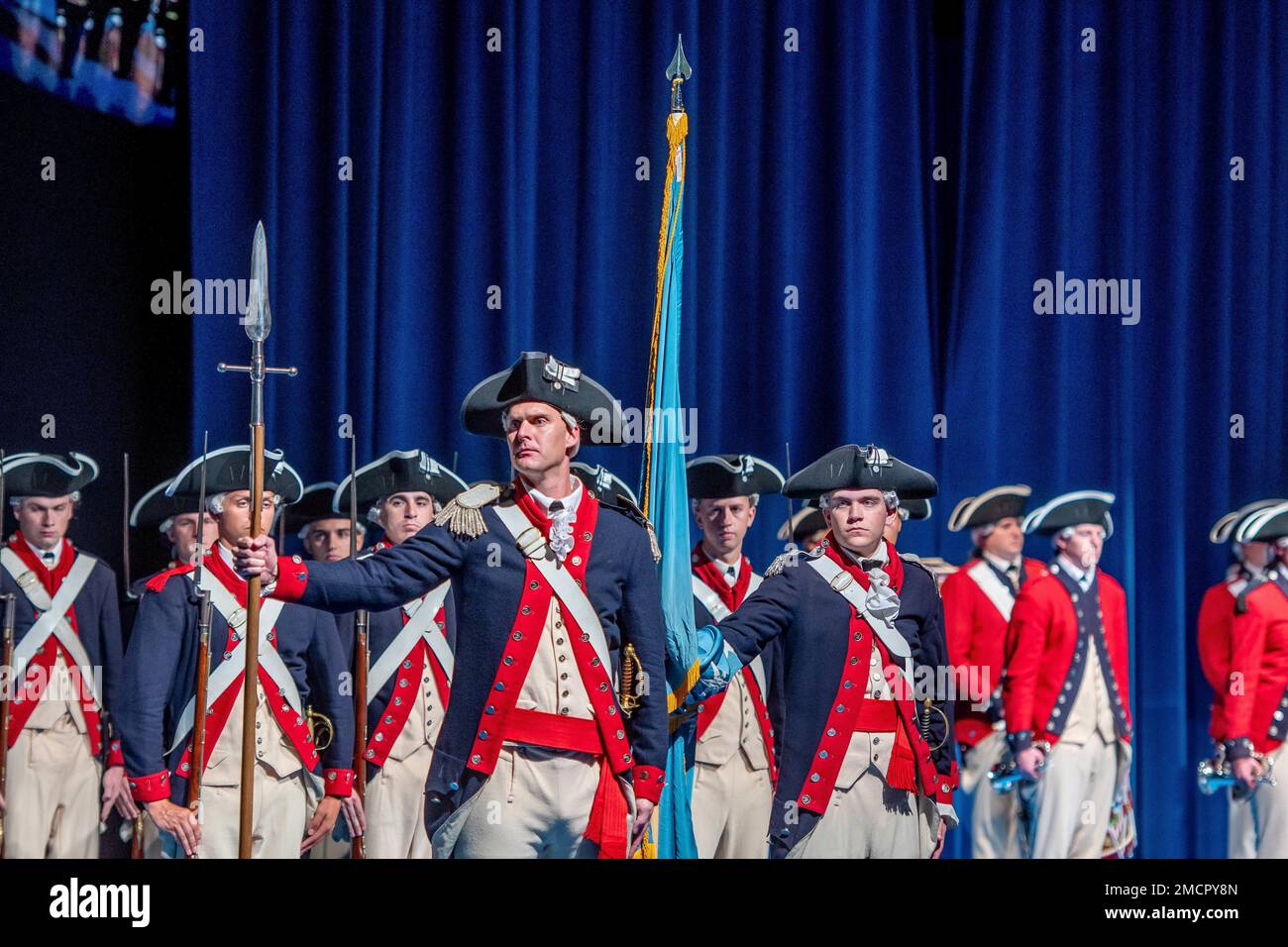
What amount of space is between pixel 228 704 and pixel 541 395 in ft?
4.14

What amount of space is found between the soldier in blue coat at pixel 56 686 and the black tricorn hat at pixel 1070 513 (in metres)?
2.87

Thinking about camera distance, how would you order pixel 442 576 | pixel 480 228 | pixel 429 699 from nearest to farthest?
pixel 442 576, pixel 429 699, pixel 480 228

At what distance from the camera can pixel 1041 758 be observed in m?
5.46

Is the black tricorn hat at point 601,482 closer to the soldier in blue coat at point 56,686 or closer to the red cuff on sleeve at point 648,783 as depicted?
the red cuff on sleeve at point 648,783

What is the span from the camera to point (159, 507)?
210 inches

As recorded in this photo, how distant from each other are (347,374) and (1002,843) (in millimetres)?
2546

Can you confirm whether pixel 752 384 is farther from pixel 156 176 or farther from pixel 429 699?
pixel 156 176

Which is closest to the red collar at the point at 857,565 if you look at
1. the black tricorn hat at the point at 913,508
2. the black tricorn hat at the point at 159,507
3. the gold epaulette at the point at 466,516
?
the black tricorn hat at the point at 913,508

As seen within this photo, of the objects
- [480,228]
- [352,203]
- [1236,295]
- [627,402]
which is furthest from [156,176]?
[1236,295]

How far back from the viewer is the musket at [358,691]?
513cm

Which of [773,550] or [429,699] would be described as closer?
[429,699]

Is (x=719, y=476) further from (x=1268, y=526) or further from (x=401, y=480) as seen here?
(x=1268, y=526)

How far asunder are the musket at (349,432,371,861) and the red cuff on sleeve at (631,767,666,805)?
44.4 inches

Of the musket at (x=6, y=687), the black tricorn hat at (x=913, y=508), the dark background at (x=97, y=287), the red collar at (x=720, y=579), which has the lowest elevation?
the musket at (x=6, y=687)
